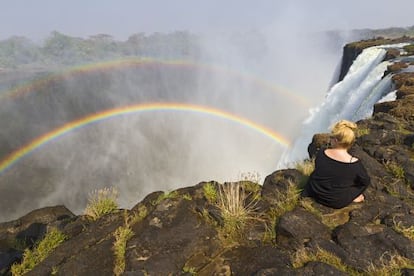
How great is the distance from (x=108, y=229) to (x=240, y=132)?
8572cm

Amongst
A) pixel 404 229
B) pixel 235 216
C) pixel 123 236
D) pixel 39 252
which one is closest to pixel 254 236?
pixel 235 216

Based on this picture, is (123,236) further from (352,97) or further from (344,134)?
(352,97)

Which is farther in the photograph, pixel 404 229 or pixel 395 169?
pixel 395 169

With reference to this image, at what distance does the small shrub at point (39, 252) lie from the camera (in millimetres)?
5600

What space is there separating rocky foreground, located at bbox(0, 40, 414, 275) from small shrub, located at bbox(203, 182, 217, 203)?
0.03 metres

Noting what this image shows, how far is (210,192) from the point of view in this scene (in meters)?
7.11

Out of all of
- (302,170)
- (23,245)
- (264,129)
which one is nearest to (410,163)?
(302,170)

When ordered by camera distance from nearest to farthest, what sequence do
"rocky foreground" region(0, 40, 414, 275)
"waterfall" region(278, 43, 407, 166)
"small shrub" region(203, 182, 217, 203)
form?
"rocky foreground" region(0, 40, 414, 275) < "small shrub" region(203, 182, 217, 203) < "waterfall" region(278, 43, 407, 166)

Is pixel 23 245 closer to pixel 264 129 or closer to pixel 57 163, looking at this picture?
pixel 57 163

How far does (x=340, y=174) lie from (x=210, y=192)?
9.02 ft

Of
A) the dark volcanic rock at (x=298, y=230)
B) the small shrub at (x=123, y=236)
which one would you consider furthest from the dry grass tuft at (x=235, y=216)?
the small shrub at (x=123, y=236)

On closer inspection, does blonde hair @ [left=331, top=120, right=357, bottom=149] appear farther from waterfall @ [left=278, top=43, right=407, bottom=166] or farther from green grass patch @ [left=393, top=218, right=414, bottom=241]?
waterfall @ [left=278, top=43, right=407, bottom=166]

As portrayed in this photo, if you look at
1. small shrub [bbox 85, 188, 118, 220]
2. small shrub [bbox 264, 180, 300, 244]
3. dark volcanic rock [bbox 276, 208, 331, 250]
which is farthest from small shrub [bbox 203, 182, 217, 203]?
small shrub [bbox 85, 188, 118, 220]

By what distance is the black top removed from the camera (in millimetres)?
5855
